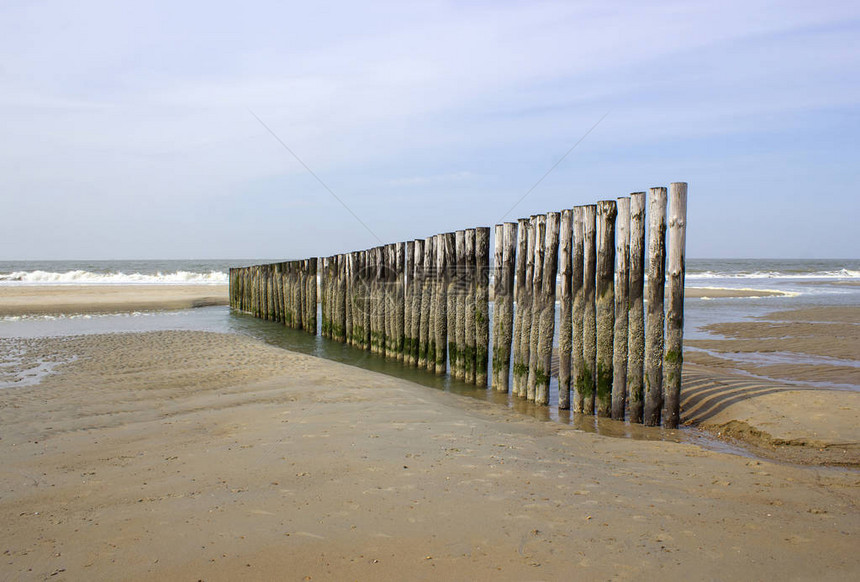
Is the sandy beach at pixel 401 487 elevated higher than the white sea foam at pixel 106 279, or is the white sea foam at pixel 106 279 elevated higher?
the white sea foam at pixel 106 279

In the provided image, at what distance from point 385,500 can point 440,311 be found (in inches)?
229

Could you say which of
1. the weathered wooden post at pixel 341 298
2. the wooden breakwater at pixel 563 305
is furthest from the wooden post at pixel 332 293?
the wooden breakwater at pixel 563 305

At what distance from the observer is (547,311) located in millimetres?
7121

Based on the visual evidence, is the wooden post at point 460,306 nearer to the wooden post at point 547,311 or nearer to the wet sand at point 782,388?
the wooden post at point 547,311

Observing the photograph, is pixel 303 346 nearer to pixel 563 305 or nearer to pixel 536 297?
pixel 536 297

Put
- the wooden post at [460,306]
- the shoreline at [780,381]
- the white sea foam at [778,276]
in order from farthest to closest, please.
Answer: the white sea foam at [778,276]
the wooden post at [460,306]
the shoreline at [780,381]

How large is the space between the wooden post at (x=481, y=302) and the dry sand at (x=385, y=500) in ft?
6.84

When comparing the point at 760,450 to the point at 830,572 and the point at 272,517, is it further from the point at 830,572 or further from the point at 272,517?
the point at 272,517

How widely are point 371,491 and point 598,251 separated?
391cm

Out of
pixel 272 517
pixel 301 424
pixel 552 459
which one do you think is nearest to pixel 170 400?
pixel 301 424

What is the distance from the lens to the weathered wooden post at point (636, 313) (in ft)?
19.7

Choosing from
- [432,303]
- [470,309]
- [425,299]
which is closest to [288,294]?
[425,299]

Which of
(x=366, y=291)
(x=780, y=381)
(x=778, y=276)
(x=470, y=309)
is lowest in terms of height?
(x=780, y=381)

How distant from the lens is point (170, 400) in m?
6.59
